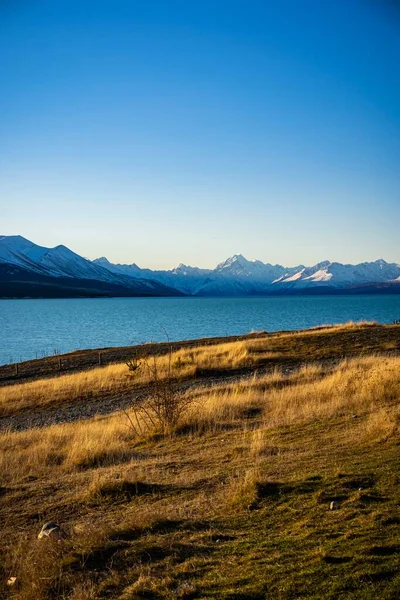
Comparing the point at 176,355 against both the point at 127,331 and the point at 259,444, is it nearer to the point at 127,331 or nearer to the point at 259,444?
Answer: the point at 259,444

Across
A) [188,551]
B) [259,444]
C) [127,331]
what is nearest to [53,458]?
[259,444]

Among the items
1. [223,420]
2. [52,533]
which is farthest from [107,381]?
[52,533]

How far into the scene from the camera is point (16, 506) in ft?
26.2

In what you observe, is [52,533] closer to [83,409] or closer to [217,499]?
[217,499]

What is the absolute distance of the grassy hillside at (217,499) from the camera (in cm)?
460

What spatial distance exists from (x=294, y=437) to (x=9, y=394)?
16.4m

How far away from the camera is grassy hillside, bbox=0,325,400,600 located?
4.60 metres

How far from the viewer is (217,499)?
7.00 m

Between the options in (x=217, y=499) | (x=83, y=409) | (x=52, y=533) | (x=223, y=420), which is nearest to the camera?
(x=52, y=533)

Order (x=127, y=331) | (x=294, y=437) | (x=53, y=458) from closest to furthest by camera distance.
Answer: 1. (x=294, y=437)
2. (x=53, y=458)
3. (x=127, y=331)

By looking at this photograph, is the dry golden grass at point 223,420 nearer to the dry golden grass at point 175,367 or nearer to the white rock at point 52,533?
the white rock at point 52,533

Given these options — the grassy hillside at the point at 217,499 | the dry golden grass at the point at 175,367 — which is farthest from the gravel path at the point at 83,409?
the grassy hillside at the point at 217,499

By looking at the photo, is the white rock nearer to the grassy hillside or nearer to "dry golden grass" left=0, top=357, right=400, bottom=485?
the grassy hillside

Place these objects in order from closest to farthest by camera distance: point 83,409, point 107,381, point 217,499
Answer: point 217,499 → point 83,409 → point 107,381
